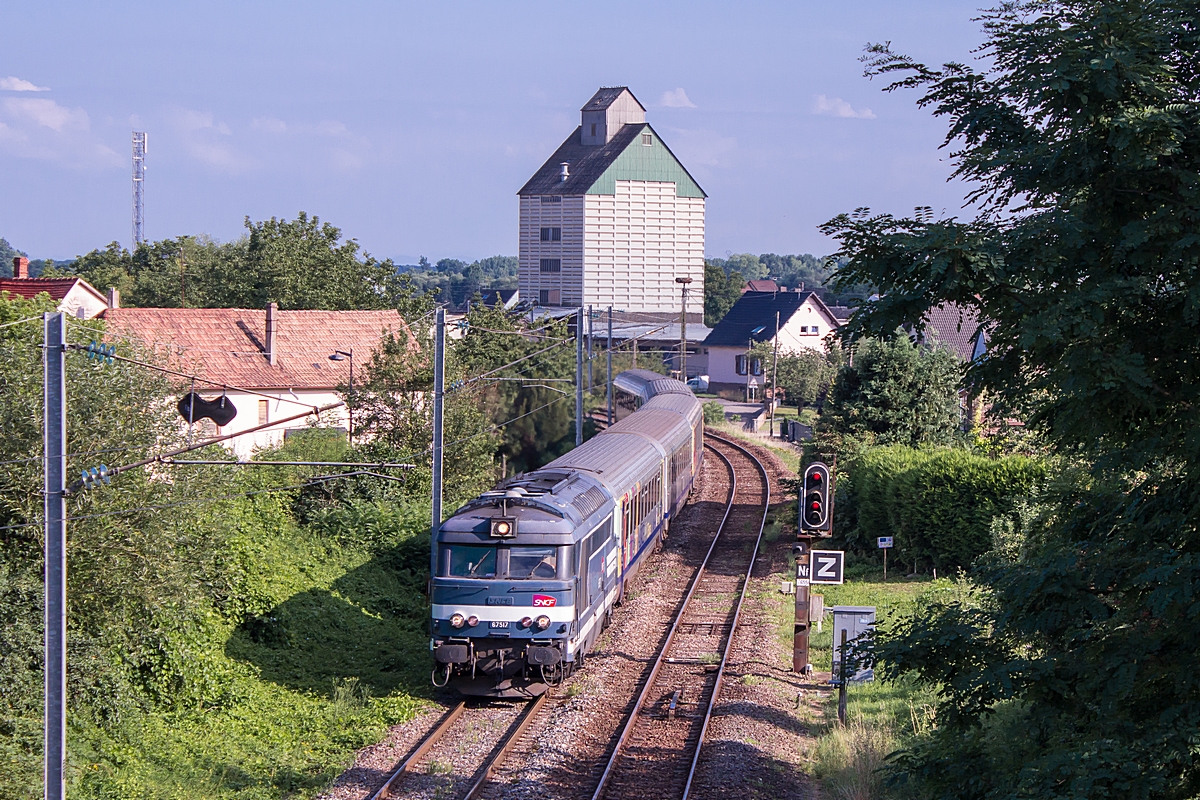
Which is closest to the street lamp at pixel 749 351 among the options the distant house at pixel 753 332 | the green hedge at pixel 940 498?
the distant house at pixel 753 332

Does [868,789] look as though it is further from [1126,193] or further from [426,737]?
[1126,193]

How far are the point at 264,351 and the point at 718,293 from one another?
92.8 metres

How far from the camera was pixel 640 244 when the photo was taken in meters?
98.3

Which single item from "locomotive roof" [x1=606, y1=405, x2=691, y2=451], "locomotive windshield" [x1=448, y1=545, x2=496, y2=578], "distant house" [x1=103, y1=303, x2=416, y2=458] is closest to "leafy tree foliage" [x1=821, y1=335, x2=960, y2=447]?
"locomotive roof" [x1=606, y1=405, x2=691, y2=451]

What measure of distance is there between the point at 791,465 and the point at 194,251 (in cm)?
5162

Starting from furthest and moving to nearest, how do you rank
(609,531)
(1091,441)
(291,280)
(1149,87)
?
(291,280) < (609,531) < (1091,441) < (1149,87)

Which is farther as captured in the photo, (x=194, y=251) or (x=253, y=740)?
(x=194, y=251)

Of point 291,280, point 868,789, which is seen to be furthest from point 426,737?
point 291,280

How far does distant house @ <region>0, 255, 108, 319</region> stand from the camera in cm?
3594

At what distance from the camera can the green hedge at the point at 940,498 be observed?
24953mm

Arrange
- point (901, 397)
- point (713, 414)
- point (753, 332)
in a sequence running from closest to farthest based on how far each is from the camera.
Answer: point (901, 397)
point (713, 414)
point (753, 332)

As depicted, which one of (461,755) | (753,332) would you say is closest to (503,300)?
(753,332)

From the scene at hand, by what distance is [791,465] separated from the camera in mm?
43656

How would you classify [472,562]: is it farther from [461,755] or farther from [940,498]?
[940,498]
